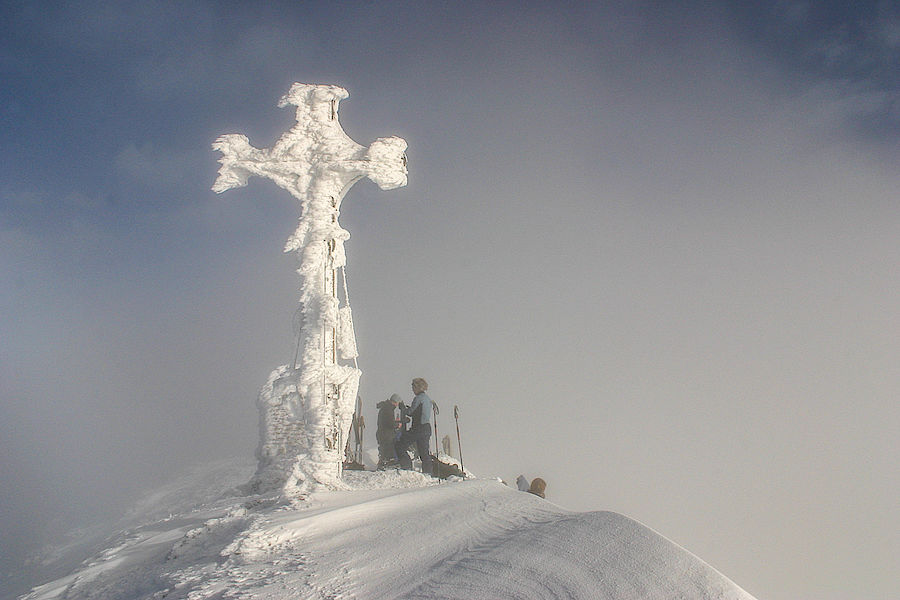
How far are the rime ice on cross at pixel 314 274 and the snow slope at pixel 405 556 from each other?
1.34m

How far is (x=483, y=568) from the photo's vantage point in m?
2.88

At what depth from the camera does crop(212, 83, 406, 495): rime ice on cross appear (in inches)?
268

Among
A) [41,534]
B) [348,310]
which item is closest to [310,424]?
[348,310]

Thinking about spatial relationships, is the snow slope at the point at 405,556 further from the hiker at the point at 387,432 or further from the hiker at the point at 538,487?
the hiker at the point at 387,432

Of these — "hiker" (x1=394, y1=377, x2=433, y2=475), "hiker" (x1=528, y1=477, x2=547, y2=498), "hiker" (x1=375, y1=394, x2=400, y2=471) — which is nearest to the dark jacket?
"hiker" (x1=375, y1=394, x2=400, y2=471)

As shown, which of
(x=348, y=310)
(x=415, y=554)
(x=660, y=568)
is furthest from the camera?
(x=348, y=310)

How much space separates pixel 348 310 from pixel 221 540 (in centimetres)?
409

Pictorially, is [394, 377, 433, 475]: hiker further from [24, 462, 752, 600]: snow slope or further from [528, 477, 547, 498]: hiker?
[24, 462, 752, 600]: snow slope

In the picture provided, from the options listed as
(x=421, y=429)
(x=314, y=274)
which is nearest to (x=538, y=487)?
(x=421, y=429)

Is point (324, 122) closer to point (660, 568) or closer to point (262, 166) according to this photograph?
point (262, 166)

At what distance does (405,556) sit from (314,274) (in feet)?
16.5

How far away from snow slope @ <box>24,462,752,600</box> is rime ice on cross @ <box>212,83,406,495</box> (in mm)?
1344

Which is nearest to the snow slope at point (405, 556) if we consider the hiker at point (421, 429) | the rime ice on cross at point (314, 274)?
the rime ice on cross at point (314, 274)

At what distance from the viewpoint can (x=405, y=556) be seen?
11.2 ft
